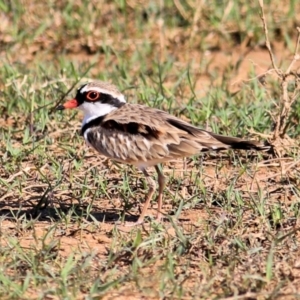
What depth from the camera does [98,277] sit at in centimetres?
537

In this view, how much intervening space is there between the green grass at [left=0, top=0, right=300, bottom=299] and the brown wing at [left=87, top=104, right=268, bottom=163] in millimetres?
420

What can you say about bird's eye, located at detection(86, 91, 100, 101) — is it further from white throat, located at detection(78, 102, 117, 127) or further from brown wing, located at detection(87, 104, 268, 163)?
brown wing, located at detection(87, 104, 268, 163)

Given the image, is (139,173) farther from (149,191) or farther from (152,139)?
(152,139)

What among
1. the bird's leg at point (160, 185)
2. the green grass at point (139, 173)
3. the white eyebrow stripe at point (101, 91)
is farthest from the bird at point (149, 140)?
the green grass at point (139, 173)

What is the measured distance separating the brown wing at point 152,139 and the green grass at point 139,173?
420 mm

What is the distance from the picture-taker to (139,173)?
288 inches

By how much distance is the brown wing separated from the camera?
6.42 m

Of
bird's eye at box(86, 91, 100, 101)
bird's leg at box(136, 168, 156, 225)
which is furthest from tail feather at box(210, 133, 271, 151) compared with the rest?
bird's eye at box(86, 91, 100, 101)

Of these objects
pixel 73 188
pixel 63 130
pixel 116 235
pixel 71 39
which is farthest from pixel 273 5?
pixel 116 235

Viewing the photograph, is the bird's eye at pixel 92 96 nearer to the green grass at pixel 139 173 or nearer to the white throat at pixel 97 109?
the white throat at pixel 97 109

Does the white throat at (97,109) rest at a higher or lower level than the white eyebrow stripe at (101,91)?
lower

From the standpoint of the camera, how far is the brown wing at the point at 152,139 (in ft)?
21.1

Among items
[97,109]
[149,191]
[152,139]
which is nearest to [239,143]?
[152,139]

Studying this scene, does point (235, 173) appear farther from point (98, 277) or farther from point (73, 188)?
point (98, 277)
